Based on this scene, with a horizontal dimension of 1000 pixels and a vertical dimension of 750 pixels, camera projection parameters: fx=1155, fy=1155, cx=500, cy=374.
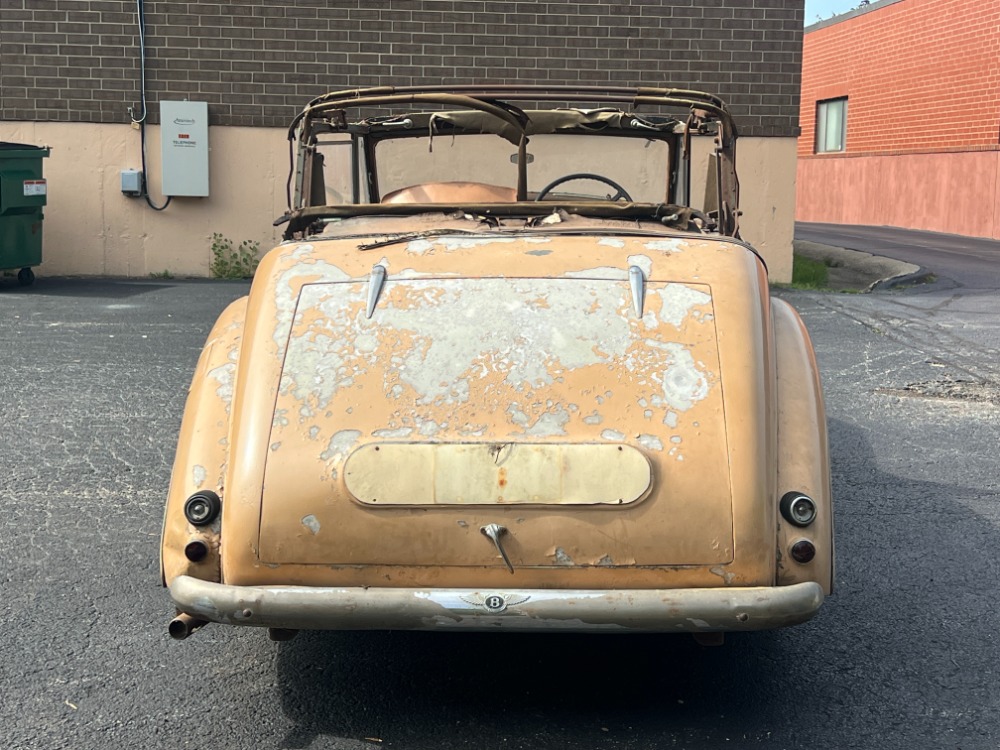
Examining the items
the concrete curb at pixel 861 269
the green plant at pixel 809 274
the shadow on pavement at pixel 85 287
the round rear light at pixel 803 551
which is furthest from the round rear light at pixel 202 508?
the concrete curb at pixel 861 269

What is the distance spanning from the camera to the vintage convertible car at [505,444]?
Answer: 300 cm

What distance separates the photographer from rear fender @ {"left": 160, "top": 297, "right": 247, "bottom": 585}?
3.11 meters

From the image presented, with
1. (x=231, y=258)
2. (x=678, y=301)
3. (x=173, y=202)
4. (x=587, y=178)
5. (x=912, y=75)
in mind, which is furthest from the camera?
(x=912, y=75)

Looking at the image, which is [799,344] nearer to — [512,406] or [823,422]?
[823,422]

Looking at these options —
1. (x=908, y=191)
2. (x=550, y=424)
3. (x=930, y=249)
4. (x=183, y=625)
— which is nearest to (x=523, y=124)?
(x=550, y=424)

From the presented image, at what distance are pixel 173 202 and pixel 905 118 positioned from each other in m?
20.3

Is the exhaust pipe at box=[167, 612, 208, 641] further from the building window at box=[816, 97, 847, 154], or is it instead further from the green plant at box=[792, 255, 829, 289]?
the building window at box=[816, 97, 847, 154]

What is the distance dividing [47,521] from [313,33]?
9868mm

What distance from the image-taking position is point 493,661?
363 centimetres

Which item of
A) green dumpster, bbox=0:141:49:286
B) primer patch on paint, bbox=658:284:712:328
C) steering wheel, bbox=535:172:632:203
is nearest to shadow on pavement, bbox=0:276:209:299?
green dumpster, bbox=0:141:49:286

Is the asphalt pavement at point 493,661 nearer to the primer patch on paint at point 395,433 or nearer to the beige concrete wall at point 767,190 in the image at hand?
the primer patch on paint at point 395,433

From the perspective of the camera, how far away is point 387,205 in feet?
14.2

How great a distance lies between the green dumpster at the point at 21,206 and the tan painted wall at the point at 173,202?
0.85 metres

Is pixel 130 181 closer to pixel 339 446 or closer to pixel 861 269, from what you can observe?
→ pixel 861 269
